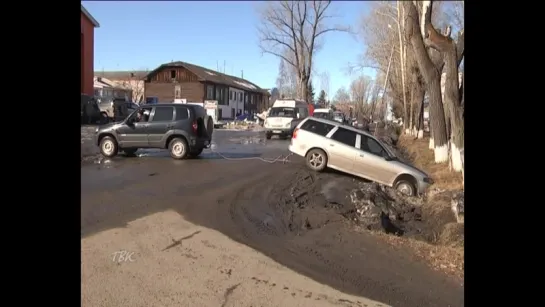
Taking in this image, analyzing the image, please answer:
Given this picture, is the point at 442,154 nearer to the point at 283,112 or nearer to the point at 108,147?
the point at 108,147

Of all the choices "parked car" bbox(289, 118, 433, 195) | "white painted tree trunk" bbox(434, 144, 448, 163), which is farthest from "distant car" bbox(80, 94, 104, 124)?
"white painted tree trunk" bbox(434, 144, 448, 163)

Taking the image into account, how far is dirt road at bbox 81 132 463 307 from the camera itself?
15.8 ft

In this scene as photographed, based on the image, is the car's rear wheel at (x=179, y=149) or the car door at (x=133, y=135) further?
the car door at (x=133, y=135)

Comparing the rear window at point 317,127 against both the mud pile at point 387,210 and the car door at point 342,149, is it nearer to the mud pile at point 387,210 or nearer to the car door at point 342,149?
the car door at point 342,149

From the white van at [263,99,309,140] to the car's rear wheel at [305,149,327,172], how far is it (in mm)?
15469

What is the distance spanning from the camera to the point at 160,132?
1503 centimetres

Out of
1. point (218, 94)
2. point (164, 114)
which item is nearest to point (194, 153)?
point (164, 114)

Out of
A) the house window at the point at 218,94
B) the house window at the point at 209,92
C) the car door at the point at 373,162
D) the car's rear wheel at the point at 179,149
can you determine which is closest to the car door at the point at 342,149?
the car door at the point at 373,162

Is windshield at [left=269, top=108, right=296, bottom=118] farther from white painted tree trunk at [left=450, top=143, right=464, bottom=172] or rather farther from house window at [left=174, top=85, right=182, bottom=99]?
house window at [left=174, top=85, right=182, bottom=99]

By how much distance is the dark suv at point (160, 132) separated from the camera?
15.0 metres

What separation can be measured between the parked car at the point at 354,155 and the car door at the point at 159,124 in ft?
13.0

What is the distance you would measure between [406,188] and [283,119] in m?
17.5

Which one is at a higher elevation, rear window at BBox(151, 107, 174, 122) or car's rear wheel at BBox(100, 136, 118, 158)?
rear window at BBox(151, 107, 174, 122)

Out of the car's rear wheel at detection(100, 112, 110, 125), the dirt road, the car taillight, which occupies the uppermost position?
the car taillight
